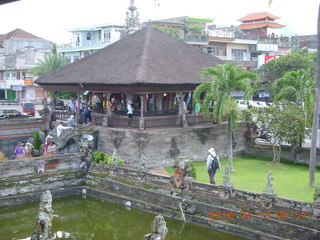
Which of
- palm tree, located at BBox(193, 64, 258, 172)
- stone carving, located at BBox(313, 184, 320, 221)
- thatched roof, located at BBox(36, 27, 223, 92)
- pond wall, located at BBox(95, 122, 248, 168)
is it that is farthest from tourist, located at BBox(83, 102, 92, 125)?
stone carving, located at BBox(313, 184, 320, 221)

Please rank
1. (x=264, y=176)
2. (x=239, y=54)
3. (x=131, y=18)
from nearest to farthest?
(x=264, y=176), (x=131, y=18), (x=239, y=54)

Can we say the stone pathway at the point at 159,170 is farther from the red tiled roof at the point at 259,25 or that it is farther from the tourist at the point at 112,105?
the red tiled roof at the point at 259,25

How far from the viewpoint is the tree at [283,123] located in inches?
847

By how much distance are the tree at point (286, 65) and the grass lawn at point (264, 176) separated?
20.7 metres

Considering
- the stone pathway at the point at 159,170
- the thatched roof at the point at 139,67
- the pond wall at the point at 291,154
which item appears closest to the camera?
the stone pathway at the point at 159,170

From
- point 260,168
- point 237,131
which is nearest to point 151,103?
point 237,131

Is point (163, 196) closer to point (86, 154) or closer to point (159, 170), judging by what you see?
point (159, 170)

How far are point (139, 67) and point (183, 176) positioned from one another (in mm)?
7826

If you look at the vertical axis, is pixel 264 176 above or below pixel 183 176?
below

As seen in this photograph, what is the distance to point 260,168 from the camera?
72.6 ft

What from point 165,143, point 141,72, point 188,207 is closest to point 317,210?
point 188,207

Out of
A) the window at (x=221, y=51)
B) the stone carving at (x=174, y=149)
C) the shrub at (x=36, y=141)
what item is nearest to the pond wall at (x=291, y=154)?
the stone carving at (x=174, y=149)

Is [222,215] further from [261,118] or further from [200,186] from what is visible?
[261,118]

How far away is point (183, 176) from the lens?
17.0 metres
